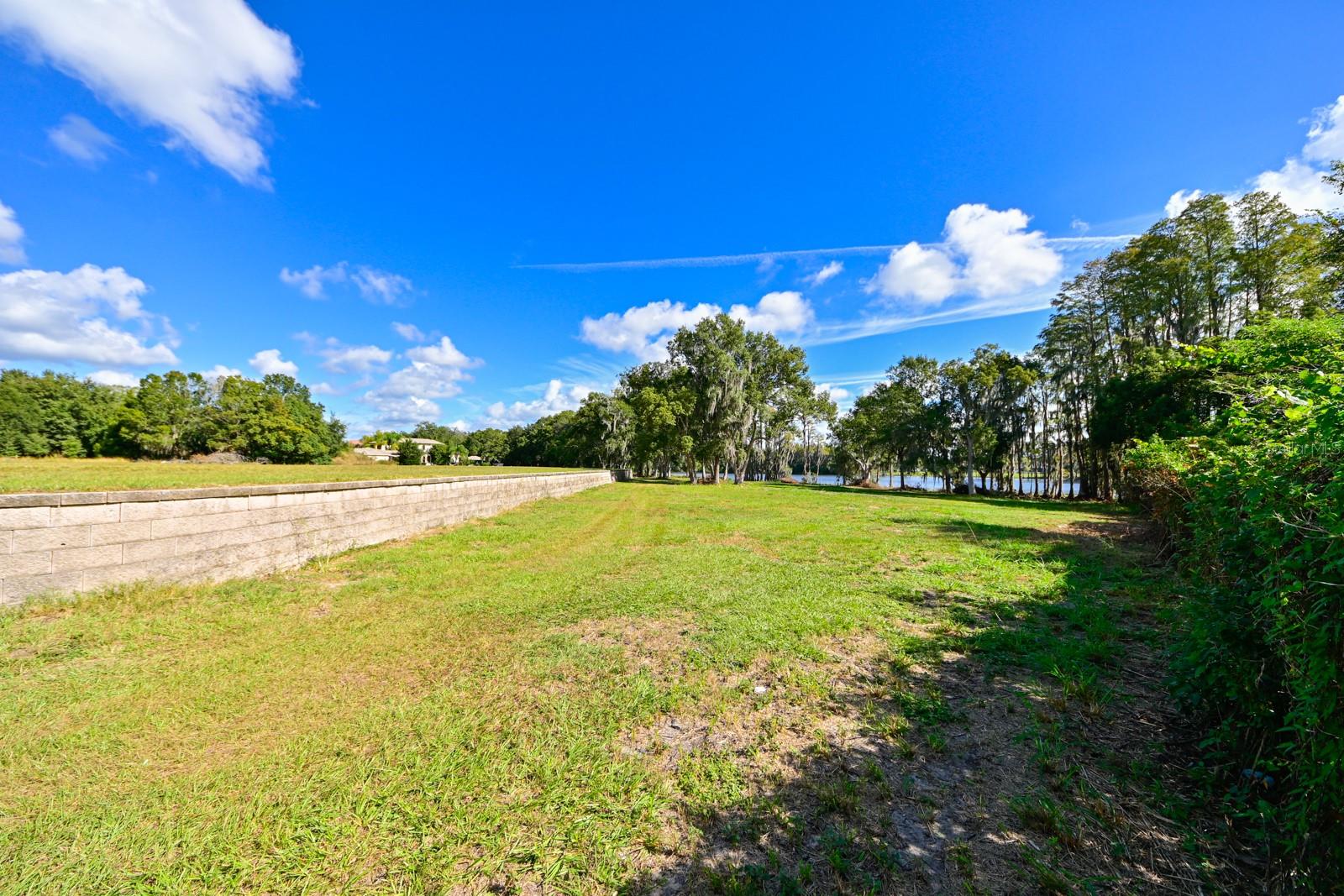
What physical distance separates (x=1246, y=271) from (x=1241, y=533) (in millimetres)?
31055

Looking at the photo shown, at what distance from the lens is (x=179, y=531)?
4.70m

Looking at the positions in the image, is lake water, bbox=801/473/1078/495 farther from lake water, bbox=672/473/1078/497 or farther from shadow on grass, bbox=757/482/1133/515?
shadow on grass, bbox=757/482/1133/515

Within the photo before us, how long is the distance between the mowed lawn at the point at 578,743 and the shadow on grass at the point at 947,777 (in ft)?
0.05

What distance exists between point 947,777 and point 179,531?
724cm

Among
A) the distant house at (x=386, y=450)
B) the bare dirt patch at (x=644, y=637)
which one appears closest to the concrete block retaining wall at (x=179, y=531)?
the bare dirt patch at (x=644, y=637)

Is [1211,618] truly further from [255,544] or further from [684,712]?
[255,544]

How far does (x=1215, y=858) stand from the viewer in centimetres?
183

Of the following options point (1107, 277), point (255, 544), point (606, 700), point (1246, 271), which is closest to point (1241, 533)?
point (606, 700)

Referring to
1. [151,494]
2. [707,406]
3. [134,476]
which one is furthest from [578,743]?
[707,406]

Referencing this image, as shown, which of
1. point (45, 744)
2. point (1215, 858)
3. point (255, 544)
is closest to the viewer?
point (1215, 858)

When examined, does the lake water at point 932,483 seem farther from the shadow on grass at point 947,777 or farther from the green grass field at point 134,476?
the green grass field at point 134,476

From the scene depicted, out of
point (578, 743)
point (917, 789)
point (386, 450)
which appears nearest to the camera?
point (917, 789)

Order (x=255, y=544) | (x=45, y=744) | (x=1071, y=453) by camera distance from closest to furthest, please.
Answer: (x=45, y=744), (x=255, y=544), (x=1071, y=453)

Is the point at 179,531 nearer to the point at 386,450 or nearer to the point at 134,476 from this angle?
the point at 134,476
